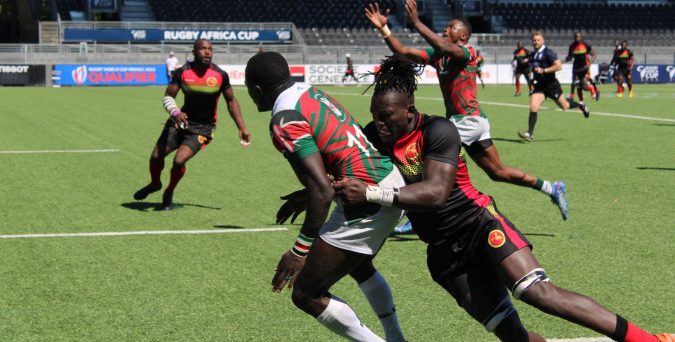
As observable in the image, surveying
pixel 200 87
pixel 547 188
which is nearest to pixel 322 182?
pixel 547 188

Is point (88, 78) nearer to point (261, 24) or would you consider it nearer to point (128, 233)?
point (261, 24)

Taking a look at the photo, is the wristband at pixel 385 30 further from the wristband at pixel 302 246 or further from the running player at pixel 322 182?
the wristband at pixel 302 246

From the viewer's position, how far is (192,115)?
11508 mm

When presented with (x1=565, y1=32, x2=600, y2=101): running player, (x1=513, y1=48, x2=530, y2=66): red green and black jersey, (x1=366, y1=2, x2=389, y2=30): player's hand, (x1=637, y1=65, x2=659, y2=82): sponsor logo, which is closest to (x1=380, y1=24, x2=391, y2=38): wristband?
(x1=366, y1=2, x2=389, y2=30): player's hand

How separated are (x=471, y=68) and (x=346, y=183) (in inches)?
236

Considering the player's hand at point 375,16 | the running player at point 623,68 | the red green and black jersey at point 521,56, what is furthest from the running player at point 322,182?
the red green and black jersey at point 521,56

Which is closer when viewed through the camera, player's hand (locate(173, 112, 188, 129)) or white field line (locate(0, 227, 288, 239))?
white field line (locate(0, 227, 288, 239))

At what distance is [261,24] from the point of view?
177ft

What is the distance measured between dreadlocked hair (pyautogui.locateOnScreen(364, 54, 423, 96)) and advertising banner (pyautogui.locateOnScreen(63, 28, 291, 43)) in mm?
47368

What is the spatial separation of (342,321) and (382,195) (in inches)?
32.1

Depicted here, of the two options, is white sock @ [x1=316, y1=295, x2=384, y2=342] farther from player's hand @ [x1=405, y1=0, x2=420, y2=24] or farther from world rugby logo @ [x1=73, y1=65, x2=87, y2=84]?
world rugby logo @ [x1=73, y1=65, x2=87, y2=84]

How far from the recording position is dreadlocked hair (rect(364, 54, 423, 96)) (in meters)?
4.68

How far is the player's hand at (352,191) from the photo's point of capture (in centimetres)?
436

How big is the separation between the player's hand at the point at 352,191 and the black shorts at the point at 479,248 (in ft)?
2.37
